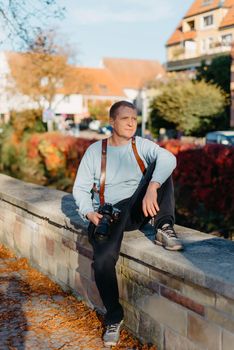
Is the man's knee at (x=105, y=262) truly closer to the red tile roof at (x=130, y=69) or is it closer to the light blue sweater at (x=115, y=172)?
the light blue sweater at (x=115, y=172)

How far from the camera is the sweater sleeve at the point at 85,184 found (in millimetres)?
3410

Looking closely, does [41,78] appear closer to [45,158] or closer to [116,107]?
[45,158]

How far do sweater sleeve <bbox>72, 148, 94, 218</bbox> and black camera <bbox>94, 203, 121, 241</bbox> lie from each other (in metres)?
0.21

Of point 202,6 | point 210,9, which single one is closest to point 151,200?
point 210,9

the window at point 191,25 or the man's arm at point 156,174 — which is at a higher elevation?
the window at point 191,25

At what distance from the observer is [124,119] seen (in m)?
3.43

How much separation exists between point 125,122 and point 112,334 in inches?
56.3

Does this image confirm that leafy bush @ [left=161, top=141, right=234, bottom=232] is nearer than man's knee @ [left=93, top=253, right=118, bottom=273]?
No

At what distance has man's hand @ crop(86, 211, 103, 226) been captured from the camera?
10.5 feet

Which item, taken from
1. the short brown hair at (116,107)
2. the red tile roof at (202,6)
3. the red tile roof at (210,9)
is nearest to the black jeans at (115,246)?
the short brown hair at (116,107)

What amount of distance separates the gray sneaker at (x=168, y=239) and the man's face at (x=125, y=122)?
2.32ft

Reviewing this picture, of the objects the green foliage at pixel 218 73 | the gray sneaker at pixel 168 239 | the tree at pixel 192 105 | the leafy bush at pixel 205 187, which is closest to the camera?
the gray sneaker at pixel 168 239

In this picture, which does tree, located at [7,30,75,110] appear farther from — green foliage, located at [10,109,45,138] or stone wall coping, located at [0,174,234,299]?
stone wall coping, located at [0,174,234,299]

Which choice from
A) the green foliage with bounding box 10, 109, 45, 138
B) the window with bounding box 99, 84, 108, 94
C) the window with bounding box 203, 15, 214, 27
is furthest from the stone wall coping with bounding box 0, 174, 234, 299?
the window with bounding box 99, 84, 108, 94
